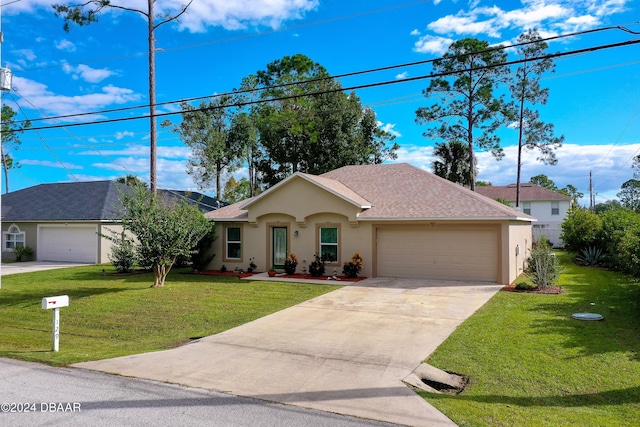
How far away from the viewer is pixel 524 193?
4747 centimetres

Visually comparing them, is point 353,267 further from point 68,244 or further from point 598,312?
point 68,244

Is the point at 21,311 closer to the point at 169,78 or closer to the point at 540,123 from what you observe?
the point at 169,78

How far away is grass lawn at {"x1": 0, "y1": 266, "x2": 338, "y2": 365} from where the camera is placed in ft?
28.9

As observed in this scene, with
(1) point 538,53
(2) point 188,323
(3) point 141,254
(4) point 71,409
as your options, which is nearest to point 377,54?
(2) point 188,323

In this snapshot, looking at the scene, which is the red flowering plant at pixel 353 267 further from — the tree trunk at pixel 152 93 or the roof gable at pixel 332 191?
the tree trunk at pixel 152 93

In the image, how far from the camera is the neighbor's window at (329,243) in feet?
59.8

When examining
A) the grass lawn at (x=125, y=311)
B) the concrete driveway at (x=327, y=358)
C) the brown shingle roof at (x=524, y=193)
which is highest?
the brown shingle roof at (x=524, y=193)

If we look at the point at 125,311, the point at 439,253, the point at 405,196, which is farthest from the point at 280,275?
the point at 125,311

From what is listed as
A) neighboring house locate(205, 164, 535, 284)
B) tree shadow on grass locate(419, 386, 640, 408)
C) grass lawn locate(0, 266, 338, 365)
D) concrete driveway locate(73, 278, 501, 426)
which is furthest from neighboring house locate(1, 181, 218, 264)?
tree shadow on grass locate(419, 386, 640, 408)

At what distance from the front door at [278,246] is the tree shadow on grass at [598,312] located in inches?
431

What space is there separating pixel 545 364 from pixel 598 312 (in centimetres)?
481

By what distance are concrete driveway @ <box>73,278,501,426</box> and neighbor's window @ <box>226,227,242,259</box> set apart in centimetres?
889

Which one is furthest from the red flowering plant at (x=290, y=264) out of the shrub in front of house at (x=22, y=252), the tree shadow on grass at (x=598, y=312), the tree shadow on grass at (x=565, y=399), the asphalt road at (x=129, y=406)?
the shrub in front of house at (x=22, y=252)

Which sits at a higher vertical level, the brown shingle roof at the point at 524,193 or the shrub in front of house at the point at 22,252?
the brown shingle roof at the point at 524,193
